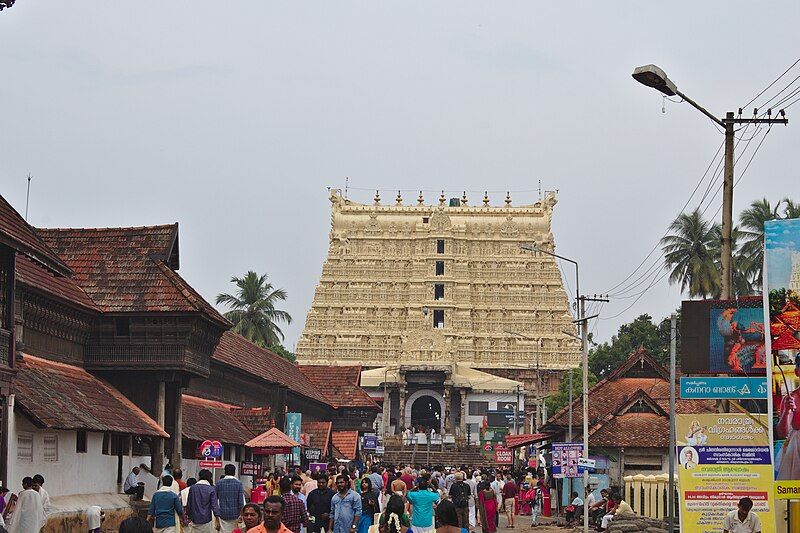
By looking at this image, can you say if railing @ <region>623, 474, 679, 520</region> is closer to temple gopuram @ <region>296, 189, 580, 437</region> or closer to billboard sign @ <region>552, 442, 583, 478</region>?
billboard sign @ <region>552, 442, 583, 478</region>

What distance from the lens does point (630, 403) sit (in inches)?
1842

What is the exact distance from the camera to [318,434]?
58.6 meters

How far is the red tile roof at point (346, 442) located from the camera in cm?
6712

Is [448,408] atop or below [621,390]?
below

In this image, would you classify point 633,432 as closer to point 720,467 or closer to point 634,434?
point 634,434

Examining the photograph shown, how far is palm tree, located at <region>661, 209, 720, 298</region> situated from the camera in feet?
255

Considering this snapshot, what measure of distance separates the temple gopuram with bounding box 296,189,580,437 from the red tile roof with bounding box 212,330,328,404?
4235 centimetres

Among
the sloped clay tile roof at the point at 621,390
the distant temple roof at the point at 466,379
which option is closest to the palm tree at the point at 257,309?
the distant temple roof at the point at 466,379

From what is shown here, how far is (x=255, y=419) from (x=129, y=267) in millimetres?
12054

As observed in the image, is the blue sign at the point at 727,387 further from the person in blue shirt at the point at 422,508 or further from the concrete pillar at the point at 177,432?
the concrete pillar at the point at 177,432

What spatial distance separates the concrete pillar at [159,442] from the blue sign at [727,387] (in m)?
17.1

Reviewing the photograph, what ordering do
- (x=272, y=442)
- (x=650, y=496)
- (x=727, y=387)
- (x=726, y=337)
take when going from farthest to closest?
(x=272, y=442), (x=650, y=496), (x=726, y=337), (x=727, y=387)

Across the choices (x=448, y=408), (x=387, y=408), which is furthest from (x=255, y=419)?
(x=387, y=408)

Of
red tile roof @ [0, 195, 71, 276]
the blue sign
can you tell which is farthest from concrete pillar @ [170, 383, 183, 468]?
the blue sign
